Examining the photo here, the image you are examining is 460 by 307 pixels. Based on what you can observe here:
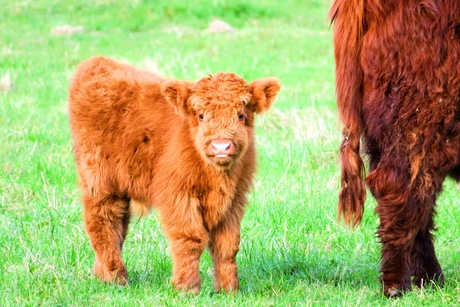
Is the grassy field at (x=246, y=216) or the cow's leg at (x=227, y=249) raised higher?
the cow's leg at (x=227, y=249)

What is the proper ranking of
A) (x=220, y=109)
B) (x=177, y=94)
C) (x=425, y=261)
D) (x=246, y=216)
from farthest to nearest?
(x=246, y=216) < (x=425, y=261) < (x=177, y=94) < (x=220, y=109)

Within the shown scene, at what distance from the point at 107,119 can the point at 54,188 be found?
227 centimetres

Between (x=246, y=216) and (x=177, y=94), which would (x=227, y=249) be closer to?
(x=177, y=94)

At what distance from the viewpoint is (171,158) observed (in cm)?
546

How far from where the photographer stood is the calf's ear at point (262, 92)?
542 cm

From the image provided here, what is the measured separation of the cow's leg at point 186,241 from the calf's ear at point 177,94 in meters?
0.58

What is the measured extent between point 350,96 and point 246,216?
210cm

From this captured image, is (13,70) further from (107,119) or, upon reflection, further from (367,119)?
(367,119)

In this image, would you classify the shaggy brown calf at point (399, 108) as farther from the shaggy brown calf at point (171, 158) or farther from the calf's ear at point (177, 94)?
the calf's ear at point (177, 94)

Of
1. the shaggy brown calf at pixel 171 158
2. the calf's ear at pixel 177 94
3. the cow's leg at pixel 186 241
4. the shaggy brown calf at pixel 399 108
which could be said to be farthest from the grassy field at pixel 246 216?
the calf's ear at pixel 177 94

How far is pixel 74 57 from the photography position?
16.0 meters

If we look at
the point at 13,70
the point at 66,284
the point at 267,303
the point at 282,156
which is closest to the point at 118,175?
the point at 66,284

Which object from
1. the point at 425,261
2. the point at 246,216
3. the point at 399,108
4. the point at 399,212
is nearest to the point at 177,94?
the point at 399,108

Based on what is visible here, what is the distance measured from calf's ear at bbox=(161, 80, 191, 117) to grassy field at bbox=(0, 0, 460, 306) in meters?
1.12
